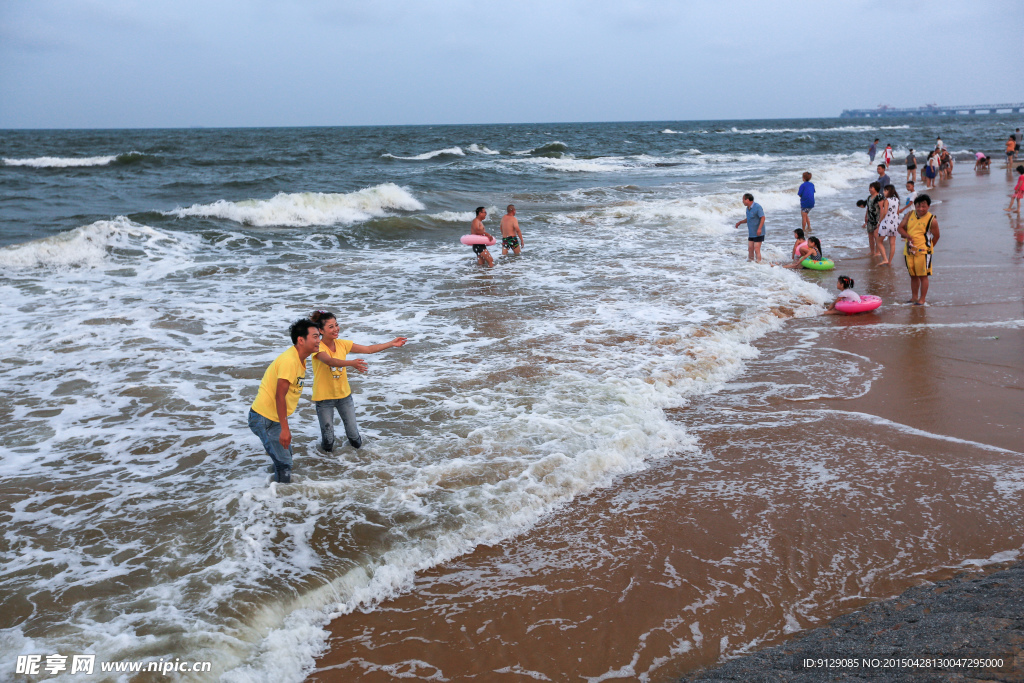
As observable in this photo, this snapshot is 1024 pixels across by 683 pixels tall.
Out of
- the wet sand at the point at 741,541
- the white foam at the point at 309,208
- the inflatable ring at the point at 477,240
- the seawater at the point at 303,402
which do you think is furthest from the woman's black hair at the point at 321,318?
the white foam at the point at 309,208

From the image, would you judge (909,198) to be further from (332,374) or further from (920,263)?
(332,374)

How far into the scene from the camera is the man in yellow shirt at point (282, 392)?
4.93 m

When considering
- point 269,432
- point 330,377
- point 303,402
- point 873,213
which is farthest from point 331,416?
point 873,213

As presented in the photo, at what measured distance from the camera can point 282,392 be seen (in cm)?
490

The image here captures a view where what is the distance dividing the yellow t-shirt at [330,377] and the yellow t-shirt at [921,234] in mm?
8443

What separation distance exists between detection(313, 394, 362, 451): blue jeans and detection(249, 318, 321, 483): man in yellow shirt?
62 centimetres

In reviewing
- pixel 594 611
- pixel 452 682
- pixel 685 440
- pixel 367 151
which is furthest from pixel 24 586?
pixel 367 151

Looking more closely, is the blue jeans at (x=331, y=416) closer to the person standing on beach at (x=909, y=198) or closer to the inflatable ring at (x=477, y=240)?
the inflatable ring at (x=477, y=240)

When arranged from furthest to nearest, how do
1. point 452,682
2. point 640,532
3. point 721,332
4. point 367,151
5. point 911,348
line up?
point 367,151, point 721,332, point 911,348, point 640,532, point 452,682

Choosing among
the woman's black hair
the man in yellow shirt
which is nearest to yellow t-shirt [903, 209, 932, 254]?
the woman's black hair

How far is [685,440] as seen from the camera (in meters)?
6.14

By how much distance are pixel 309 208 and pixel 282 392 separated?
18.0 meters

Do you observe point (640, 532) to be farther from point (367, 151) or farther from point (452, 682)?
point (367, 151)

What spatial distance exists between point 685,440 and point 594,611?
2.56 metres
